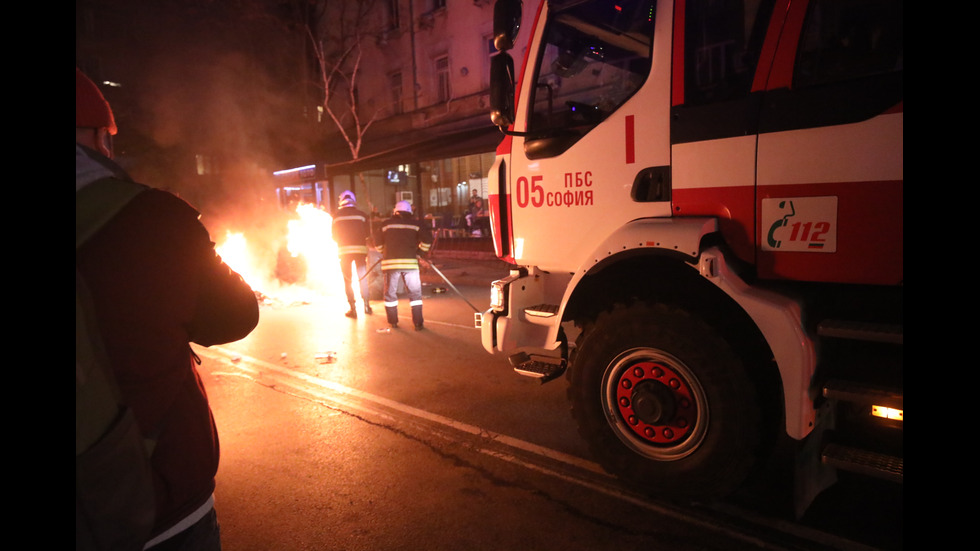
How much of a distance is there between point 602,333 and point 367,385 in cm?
293

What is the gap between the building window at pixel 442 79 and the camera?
807 inches

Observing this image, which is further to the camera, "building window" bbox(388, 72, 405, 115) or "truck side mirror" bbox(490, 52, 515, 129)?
"building window" bbox(388, 72, 405, 115)

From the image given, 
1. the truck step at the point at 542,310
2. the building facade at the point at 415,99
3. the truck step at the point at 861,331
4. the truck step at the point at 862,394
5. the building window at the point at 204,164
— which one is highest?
the building facade at the point at 415,99

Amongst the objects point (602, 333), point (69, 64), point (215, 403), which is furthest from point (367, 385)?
point (69, 64)

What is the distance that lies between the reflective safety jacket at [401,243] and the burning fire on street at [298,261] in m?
3.93

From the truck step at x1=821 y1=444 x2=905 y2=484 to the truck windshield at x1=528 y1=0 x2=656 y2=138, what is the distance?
2.08m

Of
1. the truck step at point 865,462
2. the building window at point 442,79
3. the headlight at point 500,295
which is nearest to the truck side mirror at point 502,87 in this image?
the headlight at point 500,295

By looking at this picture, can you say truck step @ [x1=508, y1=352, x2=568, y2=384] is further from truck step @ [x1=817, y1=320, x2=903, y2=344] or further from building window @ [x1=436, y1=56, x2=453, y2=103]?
building window @ [x1=436, y1=56, x2=453, y2=103]

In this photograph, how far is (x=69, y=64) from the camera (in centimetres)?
106

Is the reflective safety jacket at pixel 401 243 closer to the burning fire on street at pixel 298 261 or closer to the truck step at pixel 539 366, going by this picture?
the burning fire on street at pixel 298 261

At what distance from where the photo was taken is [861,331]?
232 cm

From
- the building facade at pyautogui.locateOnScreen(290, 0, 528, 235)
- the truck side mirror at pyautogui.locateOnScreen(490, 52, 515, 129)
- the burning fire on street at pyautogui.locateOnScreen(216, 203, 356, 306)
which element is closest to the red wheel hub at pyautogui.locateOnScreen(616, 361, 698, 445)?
the truck side mirror at pyautogui.locateOnScreen(490, 52, 515, 129)

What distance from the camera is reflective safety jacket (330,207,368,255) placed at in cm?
866

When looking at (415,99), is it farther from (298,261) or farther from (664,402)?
(664,402)
